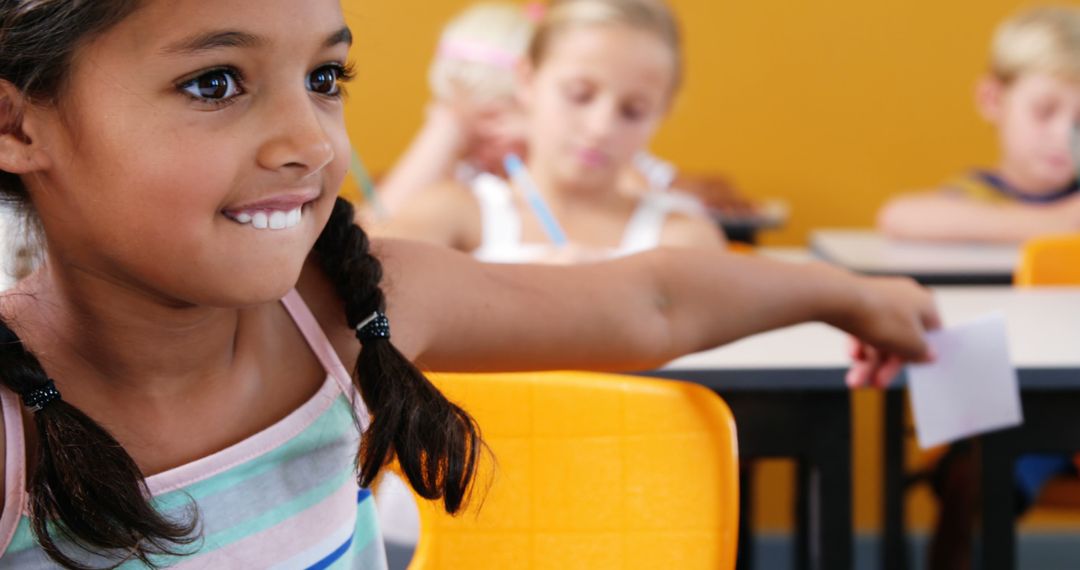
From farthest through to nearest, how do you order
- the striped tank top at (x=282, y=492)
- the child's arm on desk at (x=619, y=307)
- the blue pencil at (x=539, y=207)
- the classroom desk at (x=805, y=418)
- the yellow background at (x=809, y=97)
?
the yellow background at (x=809, y=97) < the blue pencil at (x=539, y=207) < the classroom desk at (x=805, y=418) < the child's arm on desk at (x=619, y=307) < the striped tank top at (x=282, y=492)

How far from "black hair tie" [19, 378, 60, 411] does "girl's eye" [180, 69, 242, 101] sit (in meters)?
0.19

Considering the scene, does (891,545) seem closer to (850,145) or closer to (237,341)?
(850,145)

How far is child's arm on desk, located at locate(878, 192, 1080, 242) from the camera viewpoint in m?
2.73

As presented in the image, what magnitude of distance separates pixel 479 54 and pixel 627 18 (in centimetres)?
59

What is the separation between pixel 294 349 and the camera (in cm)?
90

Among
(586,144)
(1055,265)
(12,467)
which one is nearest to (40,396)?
(12,467)

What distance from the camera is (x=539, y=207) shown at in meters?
2.29

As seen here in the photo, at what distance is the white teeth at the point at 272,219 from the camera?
733mm

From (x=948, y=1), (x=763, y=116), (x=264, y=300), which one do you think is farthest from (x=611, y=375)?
(x=948, y=1)

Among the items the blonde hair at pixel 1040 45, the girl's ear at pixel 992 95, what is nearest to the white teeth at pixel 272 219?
the blonde hair at pixel 1040 45

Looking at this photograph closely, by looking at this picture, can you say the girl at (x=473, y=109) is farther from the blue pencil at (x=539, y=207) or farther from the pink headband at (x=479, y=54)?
the blue pencil at (x=539, y=207)

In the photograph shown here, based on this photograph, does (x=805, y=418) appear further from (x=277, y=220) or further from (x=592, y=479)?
(x=277, y=220)

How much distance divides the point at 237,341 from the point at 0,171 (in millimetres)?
188

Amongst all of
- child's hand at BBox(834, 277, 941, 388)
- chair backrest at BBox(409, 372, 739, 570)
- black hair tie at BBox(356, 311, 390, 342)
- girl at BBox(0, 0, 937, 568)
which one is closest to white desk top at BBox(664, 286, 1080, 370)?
child's hand at BBox(834, 277, 941, 388)
